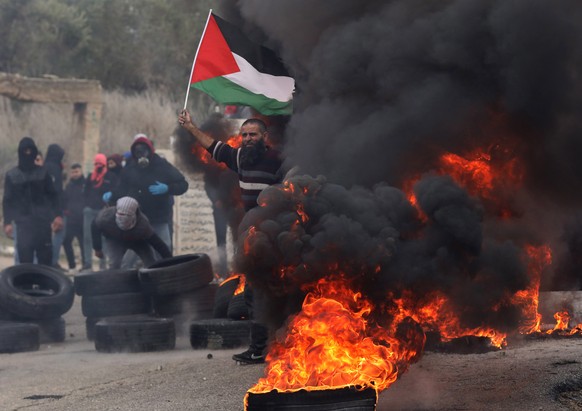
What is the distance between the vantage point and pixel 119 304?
12.6 meters

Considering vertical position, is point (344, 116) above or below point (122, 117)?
below

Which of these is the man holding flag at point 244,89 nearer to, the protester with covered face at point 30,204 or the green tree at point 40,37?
the protester with covered face at point 30,204

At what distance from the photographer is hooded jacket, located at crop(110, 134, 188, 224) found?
15.0 metres

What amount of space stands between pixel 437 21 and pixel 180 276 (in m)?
5.39

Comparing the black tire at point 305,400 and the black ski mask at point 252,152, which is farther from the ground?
the black ski mask at point 252,152

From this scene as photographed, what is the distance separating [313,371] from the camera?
6711 mm

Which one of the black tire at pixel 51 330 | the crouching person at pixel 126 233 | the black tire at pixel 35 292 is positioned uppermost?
the crouching person at pixel 126 233

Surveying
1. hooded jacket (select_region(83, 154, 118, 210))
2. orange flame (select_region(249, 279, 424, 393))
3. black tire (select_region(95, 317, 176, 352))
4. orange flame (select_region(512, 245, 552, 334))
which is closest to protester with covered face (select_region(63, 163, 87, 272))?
hooded jacket (select_region(83, 154, 118, 210))

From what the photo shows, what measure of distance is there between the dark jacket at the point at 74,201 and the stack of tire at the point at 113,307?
22.6 ft

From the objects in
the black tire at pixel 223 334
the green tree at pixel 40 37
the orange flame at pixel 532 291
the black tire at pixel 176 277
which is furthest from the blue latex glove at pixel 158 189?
the green tree at pixel 40 37

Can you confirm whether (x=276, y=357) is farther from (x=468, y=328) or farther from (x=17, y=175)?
(x=17, y=175)

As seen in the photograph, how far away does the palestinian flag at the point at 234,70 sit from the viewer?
35.0ft

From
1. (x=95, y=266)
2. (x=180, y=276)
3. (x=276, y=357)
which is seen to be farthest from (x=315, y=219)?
(x=95, y=266)

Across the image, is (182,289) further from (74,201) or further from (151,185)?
(74,201)
